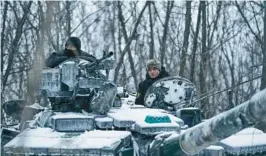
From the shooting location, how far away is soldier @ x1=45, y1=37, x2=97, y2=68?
8320 mm

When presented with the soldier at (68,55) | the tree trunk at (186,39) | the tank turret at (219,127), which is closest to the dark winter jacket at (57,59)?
the soldier at (68,55)

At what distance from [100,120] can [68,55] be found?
1.76 meters

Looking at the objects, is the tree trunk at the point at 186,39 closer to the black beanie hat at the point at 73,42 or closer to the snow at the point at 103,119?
the black beanie hat at the point at 73,42

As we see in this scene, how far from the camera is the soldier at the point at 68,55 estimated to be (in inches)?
328

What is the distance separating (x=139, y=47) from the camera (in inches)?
1081

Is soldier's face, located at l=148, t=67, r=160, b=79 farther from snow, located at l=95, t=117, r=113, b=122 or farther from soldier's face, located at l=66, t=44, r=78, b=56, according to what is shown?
snow, located at l=95, t=117, r=113, b=122

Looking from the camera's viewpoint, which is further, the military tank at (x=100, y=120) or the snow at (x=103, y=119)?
the snow at (x=103, y=119)

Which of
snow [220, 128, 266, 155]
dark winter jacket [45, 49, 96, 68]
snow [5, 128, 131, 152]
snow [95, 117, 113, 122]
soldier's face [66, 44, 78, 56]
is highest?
soldier's face [66, 44, 78, 56]

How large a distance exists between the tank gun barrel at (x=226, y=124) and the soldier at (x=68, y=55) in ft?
12.8

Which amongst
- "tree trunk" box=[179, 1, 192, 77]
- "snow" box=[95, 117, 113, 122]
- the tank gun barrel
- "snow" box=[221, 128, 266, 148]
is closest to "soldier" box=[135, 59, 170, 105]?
"snow" box=[95, 117, 113, 122]

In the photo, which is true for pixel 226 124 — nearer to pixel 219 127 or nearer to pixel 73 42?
pixel 219 127

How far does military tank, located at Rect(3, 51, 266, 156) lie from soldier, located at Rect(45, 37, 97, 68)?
0.24 m

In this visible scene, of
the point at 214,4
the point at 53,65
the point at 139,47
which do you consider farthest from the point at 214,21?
the point at 53,65

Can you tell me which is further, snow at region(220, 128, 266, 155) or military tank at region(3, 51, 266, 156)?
snow at region(220, 128, 266, 155)
